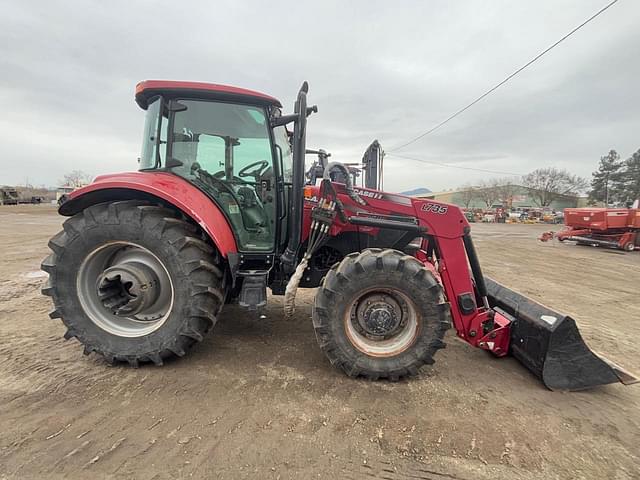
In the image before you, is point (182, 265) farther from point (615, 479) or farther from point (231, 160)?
point (615, 479)

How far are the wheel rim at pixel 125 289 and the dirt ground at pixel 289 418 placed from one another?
0.38 metres

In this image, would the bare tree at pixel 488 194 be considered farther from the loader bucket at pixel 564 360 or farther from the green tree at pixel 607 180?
the loader bucket at pixel 564 360

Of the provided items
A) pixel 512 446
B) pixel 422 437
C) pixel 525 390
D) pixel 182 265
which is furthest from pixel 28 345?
pixel 525 390

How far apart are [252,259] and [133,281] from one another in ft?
3.24

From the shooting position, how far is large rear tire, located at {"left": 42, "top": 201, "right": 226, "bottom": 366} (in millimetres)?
2527

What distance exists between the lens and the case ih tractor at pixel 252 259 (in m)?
2.50

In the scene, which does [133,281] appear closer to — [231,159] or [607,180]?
[231,159]

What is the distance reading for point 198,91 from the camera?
2.78 m

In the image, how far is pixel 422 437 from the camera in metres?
1.98

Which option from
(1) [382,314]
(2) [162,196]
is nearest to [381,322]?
(1) [382,314]

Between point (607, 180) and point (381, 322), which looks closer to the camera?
point (381, 322)

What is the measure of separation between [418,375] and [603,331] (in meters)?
2.78

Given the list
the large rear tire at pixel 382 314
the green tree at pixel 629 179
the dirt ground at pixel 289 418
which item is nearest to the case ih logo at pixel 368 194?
the large rear tire at pixel 382 314

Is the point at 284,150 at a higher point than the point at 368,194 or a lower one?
higher
